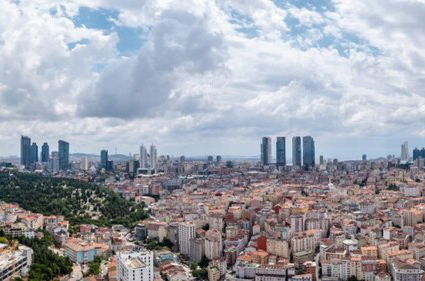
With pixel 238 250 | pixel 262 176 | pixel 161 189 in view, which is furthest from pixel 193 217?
pixel 262 176

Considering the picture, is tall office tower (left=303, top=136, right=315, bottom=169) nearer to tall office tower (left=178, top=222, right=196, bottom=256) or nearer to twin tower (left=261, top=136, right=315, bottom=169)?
twin tower (left=261, top=136, right=315, bottom=169)

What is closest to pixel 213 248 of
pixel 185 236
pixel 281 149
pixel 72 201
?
pixel 185 236

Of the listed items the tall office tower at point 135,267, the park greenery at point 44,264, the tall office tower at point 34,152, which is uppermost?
the tall office tower at point 34,152

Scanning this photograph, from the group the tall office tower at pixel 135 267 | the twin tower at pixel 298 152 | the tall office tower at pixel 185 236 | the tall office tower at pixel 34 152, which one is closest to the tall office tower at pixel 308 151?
the twin tower at pixel 298 152

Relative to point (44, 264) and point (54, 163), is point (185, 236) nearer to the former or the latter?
point (44, 264)

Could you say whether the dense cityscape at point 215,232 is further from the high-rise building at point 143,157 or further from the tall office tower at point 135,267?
the high-rise building at point 143,157

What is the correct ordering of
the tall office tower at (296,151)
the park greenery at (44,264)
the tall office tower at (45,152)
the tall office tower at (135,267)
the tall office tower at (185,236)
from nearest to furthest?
1. the tall office tower at (135,267)
2. the park greenery at (44,264)
3. the tall office tower at (185,236)
4. the tall office tower at (296,151)
5. the tall office tower at (45,152)

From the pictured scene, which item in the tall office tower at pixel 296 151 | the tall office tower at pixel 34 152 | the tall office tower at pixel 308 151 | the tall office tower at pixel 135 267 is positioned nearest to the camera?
the tall office tower at pixel 135 267
